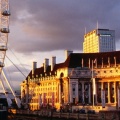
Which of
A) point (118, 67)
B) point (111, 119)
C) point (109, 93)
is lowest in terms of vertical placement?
point (111, 119)

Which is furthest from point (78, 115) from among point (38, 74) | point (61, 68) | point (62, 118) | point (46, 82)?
point (38, 74)

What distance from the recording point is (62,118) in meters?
77.4

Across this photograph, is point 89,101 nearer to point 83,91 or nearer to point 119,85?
point 83,91

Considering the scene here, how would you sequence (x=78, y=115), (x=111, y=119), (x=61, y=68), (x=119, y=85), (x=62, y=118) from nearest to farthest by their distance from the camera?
(x=111, y=119) < (x=78, y=115) < (x=62, y=118) < (x=119, y=85) < (x=61, y=68)

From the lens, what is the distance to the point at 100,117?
206 ft

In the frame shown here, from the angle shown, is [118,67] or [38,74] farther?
[38,74]

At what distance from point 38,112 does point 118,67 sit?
30.2 m

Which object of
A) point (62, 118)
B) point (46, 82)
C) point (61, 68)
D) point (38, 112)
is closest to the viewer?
point (62, 118)

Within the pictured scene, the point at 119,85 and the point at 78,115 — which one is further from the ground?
the point at 119,85

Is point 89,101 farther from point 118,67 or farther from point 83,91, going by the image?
point 118,67

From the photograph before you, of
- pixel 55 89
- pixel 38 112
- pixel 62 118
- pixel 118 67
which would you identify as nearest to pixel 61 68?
pixel 55 89

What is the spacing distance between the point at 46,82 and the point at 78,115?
2395 inches

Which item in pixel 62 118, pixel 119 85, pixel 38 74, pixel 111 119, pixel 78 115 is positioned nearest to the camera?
pixel 111 119

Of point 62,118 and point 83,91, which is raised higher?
point 83,91
